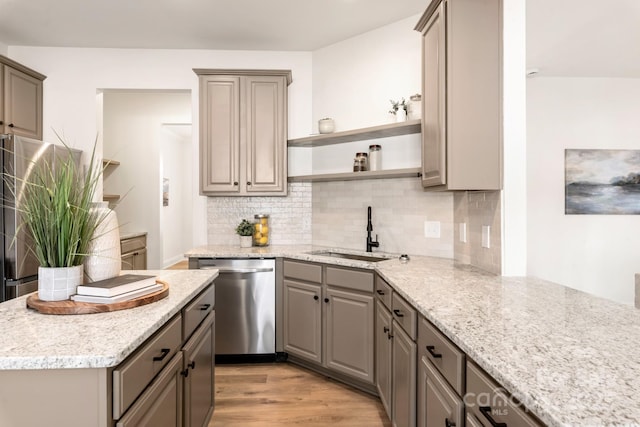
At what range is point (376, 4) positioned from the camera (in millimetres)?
2822

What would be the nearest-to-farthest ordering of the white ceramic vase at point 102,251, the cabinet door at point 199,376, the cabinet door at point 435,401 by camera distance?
the cabinet door at point 435,401 < the white ceramic vase at point 102,251 < the cabinet door at point 199,376

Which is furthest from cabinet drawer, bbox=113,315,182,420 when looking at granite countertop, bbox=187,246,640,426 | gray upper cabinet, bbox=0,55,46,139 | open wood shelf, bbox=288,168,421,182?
gray upper cabinet, bbox=0,55,46,139

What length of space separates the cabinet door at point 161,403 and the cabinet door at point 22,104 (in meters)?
3.01

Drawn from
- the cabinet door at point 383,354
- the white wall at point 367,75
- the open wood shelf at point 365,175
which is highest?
the white wall at point 367,75

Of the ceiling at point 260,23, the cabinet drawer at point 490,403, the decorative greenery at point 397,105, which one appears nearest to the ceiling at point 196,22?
the ceiling at point 260,23

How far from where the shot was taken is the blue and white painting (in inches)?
172

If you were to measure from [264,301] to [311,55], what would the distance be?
2442 millimetres

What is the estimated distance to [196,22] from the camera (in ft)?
10.2

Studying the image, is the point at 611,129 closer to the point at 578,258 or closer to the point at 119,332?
the point at 578,258

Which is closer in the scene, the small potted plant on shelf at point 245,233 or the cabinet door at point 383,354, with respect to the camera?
the cabinet door at point 383,354

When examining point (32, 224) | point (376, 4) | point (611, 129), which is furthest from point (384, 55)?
point (611, 129)

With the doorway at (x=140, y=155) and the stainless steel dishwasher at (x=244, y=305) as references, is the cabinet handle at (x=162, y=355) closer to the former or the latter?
the stainless steel dishwasher at (x=244, y=305)

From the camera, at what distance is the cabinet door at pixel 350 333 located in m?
2.47

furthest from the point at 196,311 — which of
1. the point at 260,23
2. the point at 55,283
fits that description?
the point at 260,23
